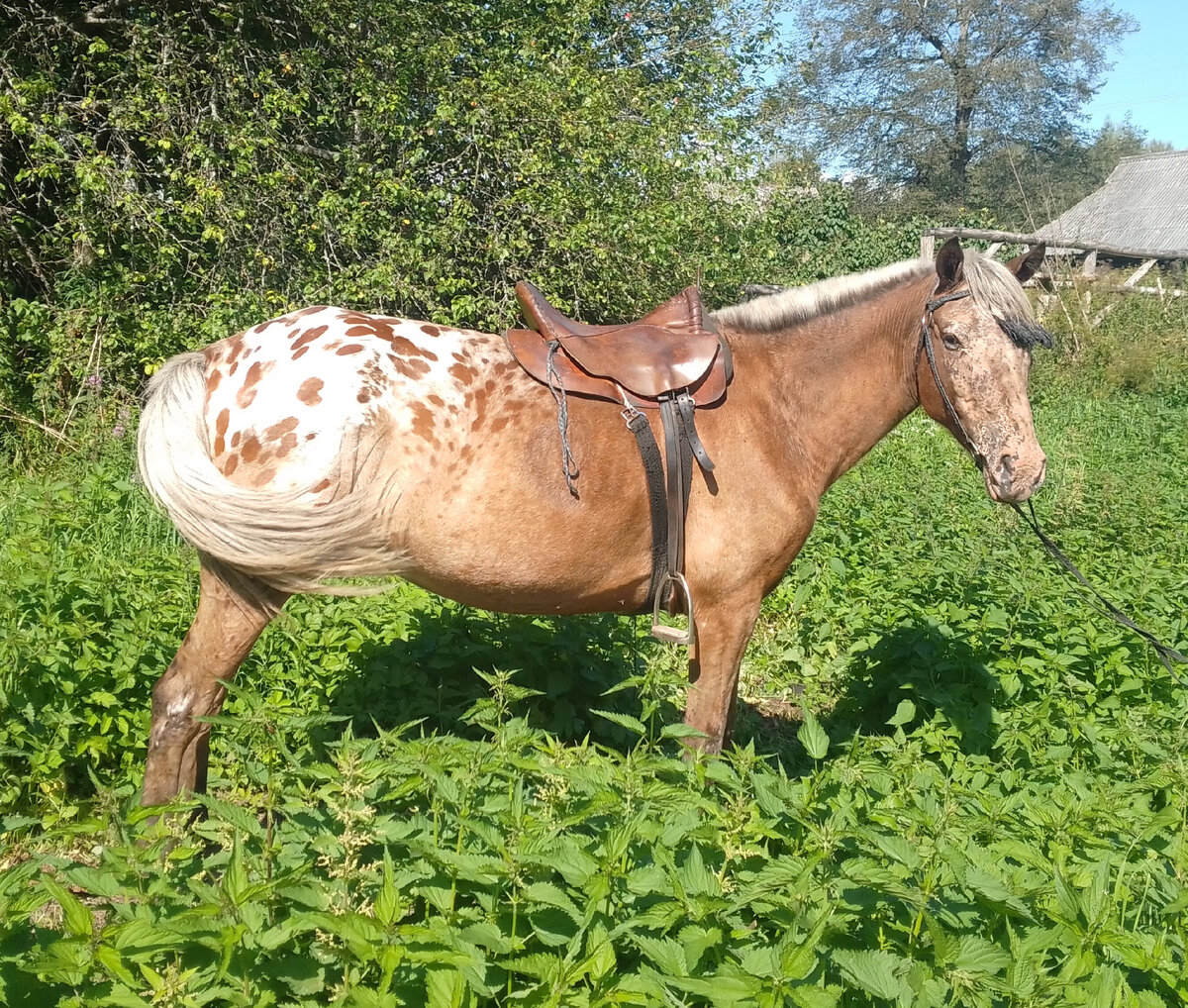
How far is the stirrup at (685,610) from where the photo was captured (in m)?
3.25

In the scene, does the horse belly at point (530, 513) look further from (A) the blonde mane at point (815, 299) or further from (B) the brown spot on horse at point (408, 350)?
(A) the blonde mane at point (815, 299)

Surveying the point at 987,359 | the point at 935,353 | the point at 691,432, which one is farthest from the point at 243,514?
the point at 987,359

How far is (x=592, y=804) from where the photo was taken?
216 cm

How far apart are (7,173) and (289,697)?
5.81 meters

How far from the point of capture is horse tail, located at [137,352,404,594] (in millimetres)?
2785

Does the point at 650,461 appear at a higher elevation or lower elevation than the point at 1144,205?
lower

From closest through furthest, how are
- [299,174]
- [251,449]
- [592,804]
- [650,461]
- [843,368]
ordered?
[592,804], [251,449], [650,461], [843,368], [299,174]

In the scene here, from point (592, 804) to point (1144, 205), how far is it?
36.1m

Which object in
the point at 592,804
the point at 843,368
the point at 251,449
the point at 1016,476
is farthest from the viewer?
the point at 843,368

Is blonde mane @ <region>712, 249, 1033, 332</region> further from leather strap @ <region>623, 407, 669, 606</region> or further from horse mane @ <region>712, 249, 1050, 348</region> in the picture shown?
leather strap @ <region>623, 407, 669, 606</region>

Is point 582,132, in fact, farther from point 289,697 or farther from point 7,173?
point 289,697

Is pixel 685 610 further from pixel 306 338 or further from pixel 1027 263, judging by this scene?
pixel 1027 263

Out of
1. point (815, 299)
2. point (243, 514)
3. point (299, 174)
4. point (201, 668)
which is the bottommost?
point (201, 668)

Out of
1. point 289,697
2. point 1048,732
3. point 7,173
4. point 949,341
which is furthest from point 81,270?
point 1048,732
